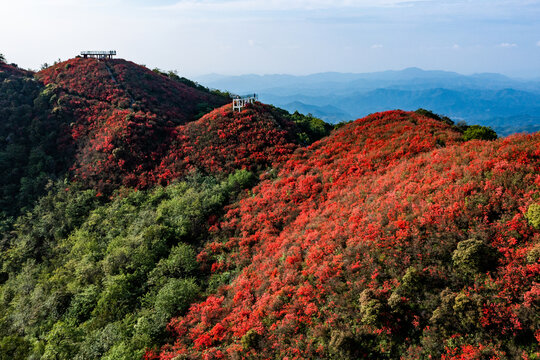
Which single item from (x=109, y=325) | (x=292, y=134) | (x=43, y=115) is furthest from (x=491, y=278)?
(x=43, y=115)

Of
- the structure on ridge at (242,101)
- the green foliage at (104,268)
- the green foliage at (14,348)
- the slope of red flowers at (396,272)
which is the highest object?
the structure on ridge at (242,101)

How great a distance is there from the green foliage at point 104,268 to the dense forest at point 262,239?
6.5 inches

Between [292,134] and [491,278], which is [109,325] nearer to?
[491,278]

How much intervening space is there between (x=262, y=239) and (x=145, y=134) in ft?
99.3

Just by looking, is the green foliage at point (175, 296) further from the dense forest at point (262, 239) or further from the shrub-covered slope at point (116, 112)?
the shrub-covered slope at point (116, 112)

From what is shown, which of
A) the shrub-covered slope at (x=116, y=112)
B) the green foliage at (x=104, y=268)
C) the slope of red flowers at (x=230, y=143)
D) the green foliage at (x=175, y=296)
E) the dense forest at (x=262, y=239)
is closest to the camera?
the dense forest at (x=262, y=239)

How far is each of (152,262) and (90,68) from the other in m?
55.3

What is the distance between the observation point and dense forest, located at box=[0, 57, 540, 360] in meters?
13.9

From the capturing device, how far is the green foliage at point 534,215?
539 inches

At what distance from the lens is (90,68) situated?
203ft

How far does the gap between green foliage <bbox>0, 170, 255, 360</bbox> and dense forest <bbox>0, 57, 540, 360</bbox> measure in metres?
0.17

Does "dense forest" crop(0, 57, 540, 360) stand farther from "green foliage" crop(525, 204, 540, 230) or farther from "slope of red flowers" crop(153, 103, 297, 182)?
"slope of red flowers" crop(153, 103, 297, 182)

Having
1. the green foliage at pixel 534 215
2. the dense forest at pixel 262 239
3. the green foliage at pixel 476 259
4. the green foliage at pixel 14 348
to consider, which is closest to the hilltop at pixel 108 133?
Answer: the dense forest at pixel 262 239

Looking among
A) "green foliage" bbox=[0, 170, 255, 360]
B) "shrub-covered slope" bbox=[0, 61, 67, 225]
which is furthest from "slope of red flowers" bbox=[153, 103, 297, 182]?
"shrub-covered slope" bbox=[0, 61, 67, 225]
